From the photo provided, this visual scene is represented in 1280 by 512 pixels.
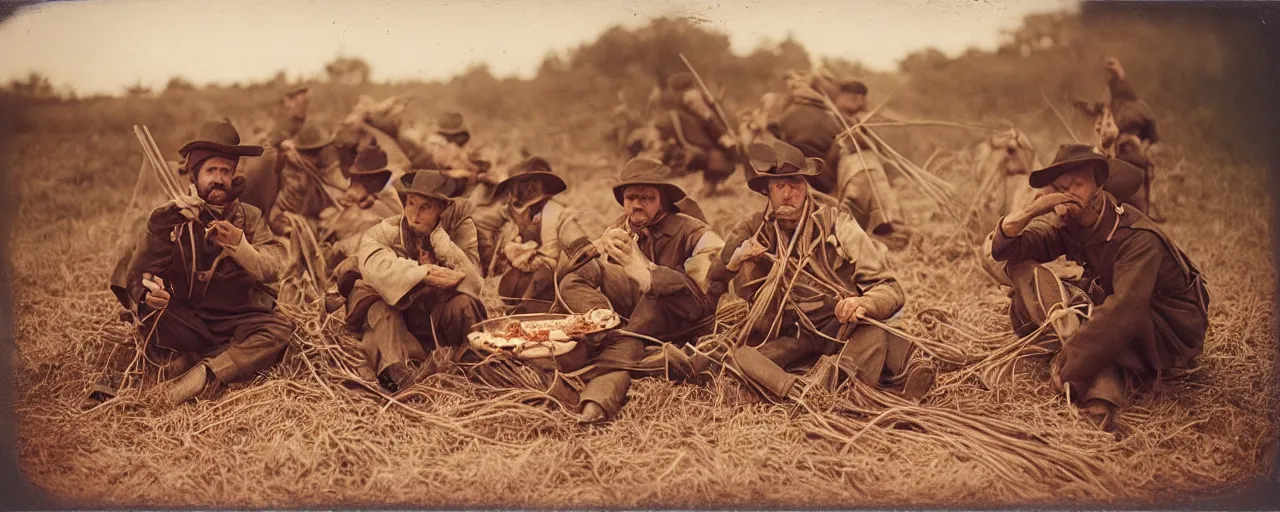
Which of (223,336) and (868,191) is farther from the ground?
(868,191)

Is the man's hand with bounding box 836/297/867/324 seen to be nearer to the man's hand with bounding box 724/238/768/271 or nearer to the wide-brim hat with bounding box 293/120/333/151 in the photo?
the man's hand with bounding box 724/238/768/271

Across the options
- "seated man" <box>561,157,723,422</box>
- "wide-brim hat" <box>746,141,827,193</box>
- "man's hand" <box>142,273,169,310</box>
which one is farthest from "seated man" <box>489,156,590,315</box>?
"man's hand" <box>142,273,169,310</box>

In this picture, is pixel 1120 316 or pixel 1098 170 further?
pixel 1098 170

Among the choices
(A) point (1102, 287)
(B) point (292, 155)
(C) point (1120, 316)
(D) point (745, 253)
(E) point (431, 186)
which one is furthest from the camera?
(B) point (292, 155)

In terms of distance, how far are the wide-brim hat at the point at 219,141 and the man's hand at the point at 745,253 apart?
2.79 m

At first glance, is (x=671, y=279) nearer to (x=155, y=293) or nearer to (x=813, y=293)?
(x=813, y=293)

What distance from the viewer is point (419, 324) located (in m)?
7.36

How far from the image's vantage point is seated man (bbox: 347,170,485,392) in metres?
7.30

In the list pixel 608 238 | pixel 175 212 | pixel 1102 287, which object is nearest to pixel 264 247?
pixel 175 212

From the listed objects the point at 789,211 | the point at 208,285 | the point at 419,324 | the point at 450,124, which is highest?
the point at 450,124

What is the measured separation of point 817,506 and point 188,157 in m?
4.08

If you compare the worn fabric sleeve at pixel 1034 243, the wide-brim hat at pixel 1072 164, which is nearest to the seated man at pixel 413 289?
the worn fabric sleeve at pixel 1034 243

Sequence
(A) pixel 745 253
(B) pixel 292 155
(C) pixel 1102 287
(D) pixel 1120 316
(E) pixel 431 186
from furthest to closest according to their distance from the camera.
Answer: (B) pixel 292 155, (E) pixel 431 186, (A) pixel 745 253, (C) pixel 1102 287, (D) pixel 1120 316

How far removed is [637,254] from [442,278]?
3.59 ft
